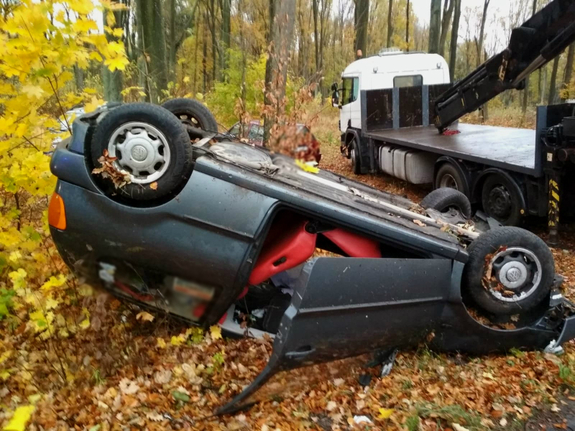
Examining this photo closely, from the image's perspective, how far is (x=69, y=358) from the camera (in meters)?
3.52

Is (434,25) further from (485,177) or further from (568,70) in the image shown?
(485,177)

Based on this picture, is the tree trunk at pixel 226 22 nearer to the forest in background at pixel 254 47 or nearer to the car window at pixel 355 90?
the forest in background at pixel 254 47

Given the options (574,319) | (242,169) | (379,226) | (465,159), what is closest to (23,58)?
(242,169)

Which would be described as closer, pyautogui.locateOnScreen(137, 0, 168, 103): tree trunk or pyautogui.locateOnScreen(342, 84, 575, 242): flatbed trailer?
pyautogui.locateOnScreen(342, 84, 575, 242): flatbed trailer

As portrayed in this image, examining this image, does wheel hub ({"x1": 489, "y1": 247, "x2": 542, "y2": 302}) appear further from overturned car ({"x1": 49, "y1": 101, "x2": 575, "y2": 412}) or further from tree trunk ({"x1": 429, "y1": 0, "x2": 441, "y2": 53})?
tree trunk ({"x1": 429, "y1": 0, "x2": 441, "y2": 53})

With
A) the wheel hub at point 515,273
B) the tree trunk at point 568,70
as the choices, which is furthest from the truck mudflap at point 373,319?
the tree trunk at point 568,70

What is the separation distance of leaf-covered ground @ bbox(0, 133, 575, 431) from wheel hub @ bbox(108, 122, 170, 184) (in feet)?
3.24

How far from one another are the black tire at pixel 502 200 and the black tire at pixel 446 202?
65.6 inches

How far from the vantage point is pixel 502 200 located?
6.64 metres

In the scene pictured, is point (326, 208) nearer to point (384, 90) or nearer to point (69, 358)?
point (69, 358)

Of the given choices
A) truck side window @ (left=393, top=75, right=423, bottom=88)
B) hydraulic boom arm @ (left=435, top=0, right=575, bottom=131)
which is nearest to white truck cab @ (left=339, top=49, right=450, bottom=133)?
truck side window @ (left=393, top=75, right=423, bottom=88)

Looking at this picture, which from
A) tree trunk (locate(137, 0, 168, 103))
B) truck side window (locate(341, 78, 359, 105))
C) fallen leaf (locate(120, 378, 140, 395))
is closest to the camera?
fallen leaf (locate(120, 378, 140, 395))

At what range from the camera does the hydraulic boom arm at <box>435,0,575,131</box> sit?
20.5 feet

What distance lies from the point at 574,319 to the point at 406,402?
1461mm
